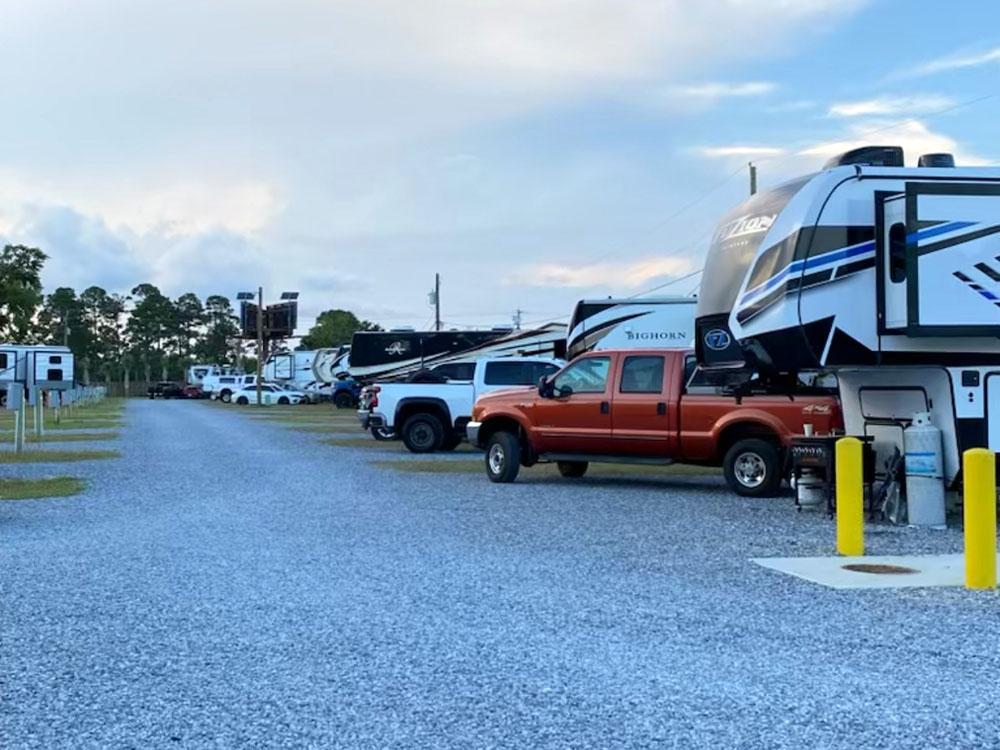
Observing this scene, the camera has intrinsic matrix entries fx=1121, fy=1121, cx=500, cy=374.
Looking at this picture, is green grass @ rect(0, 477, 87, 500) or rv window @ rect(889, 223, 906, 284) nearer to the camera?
rv window @ rect(889, 223, 906, 284)

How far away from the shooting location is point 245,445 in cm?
2464

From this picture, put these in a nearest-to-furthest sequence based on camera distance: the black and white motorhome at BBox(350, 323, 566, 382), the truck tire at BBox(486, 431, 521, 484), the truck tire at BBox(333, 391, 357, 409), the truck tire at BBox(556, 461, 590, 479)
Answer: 1. the truck tire at BBox(486, 431, 521, 484)
2. the truck tire at BBox(556, 461, 590, 479)
3. the black and white motorhome at BBox(350, 323, 566, 382)
4. the truck tire at BBox(333, 391, 357, 409)

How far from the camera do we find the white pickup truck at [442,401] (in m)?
21.9

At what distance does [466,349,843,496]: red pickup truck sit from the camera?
45.5ft

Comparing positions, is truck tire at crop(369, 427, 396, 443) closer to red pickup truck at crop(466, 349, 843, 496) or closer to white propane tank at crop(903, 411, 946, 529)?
red pickup truck at crop(466, 349, 843, 496)

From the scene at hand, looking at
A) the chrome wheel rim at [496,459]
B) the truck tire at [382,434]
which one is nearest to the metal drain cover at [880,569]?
the chrome wheel rim at [496,459]

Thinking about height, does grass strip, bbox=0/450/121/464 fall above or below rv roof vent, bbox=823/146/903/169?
below

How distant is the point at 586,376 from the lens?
619 inches

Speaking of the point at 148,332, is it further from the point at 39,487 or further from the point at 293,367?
the point at 39,487

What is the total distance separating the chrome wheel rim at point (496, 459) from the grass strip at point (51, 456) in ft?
28.2

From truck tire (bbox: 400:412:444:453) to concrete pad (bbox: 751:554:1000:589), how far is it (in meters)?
13.3

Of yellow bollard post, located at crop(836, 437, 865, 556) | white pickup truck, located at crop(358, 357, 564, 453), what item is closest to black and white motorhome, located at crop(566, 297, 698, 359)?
white pickup truck, located at crop(358, 357, 564, 453)

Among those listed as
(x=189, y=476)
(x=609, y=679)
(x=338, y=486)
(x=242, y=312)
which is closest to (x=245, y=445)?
(x=189, y=476)

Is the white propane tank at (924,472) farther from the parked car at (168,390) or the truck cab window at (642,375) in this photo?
the parked car at (168,390)
